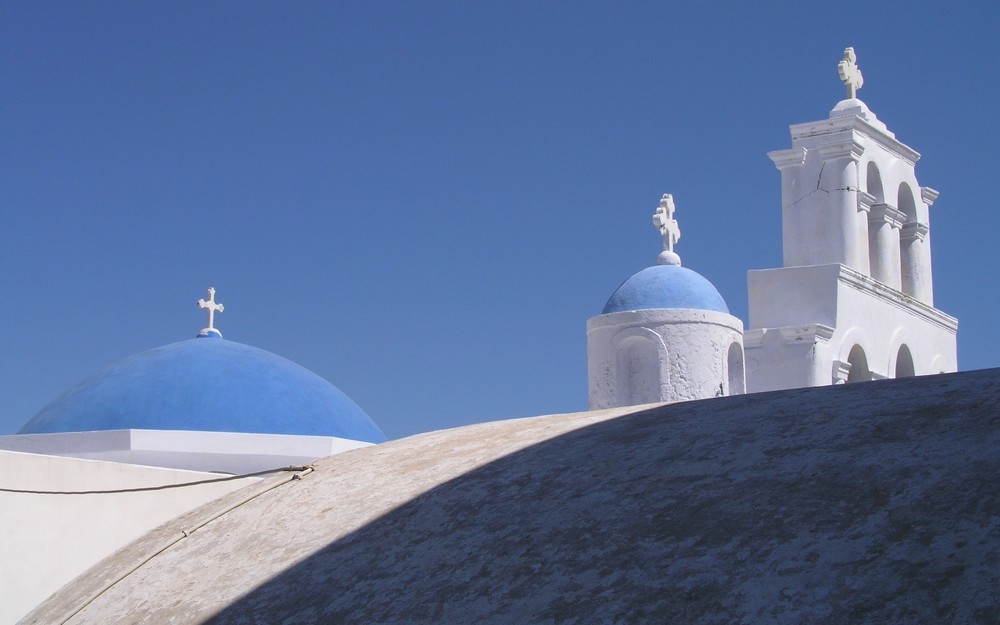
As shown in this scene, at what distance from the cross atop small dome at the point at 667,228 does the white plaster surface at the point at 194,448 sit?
10.4ft

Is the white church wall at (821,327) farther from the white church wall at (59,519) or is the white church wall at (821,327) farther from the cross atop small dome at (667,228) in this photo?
the white church wall at (59,519)

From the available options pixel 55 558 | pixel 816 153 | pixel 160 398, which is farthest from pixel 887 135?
pixel 55 558

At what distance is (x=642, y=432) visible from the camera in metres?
4.57

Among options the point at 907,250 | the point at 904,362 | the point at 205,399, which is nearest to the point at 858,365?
the point at 904,362

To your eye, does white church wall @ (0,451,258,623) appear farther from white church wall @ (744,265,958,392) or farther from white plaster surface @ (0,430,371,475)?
white church wall @ (744,265,958,392)

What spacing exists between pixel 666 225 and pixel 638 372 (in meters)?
1.46

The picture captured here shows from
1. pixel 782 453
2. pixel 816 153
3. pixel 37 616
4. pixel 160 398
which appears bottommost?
pixel 37 616

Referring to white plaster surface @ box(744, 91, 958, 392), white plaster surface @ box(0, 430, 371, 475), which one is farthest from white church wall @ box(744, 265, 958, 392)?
white plaster surface @ box(0, 430, 371, 475)

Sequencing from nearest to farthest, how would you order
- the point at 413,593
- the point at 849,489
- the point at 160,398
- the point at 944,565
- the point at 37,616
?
the point at 944,565
the point at 849,489
the point at 413,593
the point at 37,616
the point at 160,398

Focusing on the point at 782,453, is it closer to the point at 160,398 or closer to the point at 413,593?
the point at 413,593

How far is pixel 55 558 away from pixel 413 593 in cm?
423

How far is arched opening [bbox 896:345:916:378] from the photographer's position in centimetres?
1051

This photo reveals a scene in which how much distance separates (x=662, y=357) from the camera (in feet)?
33.3

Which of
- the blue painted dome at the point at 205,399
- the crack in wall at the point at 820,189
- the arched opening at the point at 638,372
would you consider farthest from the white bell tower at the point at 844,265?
the blue painted dome at the point at 205,399
